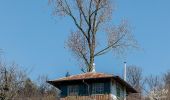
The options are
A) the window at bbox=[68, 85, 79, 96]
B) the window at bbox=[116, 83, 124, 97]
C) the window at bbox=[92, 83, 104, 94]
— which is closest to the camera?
the window at bbox=[92, 83, 104, 94]

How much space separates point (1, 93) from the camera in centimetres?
2497

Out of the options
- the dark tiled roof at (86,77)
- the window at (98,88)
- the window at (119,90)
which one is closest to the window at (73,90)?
the dark tiled roof at (86,77)

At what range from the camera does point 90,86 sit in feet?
120

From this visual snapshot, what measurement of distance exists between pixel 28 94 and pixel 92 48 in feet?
37.2

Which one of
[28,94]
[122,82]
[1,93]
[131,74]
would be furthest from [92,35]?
[131,74]

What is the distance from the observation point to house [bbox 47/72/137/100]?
3609cm

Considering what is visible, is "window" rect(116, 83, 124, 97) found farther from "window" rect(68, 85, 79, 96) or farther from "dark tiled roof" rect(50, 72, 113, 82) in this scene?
"window" rect(68, 85, 79, 96)

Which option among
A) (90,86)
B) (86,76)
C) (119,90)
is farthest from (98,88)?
(119,90)

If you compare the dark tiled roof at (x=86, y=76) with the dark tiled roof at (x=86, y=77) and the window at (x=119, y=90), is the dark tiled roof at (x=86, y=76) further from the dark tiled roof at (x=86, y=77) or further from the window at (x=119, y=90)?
the window at (x=119, y=90)

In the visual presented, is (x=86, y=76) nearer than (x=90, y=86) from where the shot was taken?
No

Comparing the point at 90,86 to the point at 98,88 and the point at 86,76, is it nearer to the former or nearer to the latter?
the point at 98,88

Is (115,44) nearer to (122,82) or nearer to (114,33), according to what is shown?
(114,33)

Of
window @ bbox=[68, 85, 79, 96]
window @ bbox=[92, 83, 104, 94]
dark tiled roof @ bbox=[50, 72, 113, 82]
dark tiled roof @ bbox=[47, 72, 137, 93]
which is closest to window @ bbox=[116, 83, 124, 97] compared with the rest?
dark tiled roof @ bbox=[47, 72, 137, 93]

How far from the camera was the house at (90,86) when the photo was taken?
36094 mm
